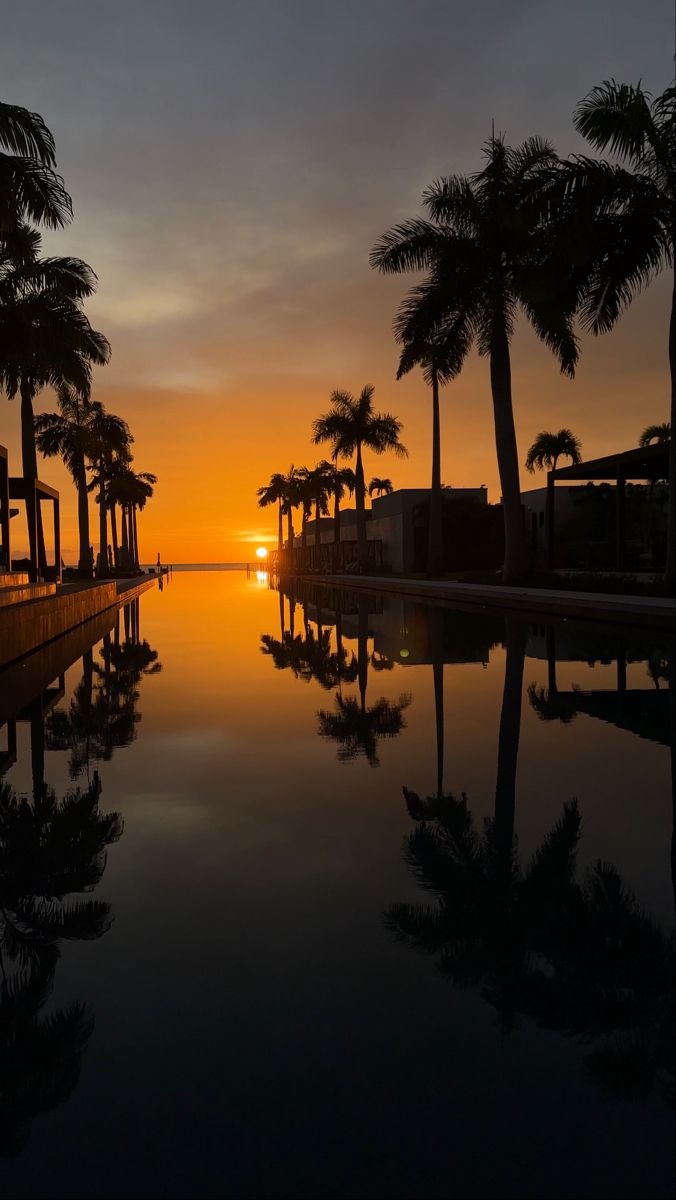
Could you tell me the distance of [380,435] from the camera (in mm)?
57969

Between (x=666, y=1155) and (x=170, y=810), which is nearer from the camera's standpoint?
(x=666, y=1155)

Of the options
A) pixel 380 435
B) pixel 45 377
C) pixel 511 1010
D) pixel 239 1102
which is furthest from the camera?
pixel 380 435

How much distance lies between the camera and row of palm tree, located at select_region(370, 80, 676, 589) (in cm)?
2059

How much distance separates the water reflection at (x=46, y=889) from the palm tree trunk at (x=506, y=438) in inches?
812

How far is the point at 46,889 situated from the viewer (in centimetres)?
435

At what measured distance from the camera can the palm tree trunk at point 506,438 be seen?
94.8 feet

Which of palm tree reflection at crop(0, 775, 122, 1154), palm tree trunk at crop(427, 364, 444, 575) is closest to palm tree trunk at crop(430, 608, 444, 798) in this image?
Answer: palm tree reflection at crop(0, 775, 122, 1154)

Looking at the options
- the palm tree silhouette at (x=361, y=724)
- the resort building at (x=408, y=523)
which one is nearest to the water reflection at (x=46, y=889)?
the palm tree silhouette at (x=361, y=724)

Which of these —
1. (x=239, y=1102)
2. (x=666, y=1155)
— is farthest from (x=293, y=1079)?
(x=666, y=1155)

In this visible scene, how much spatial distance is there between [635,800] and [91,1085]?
3997mm

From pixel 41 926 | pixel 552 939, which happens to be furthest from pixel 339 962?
pixel 41 926

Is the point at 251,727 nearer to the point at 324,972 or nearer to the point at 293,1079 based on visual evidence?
the point at 324,972

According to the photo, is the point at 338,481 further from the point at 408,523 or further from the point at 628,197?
the point at 628,197

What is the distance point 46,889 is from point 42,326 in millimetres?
A: 28089
